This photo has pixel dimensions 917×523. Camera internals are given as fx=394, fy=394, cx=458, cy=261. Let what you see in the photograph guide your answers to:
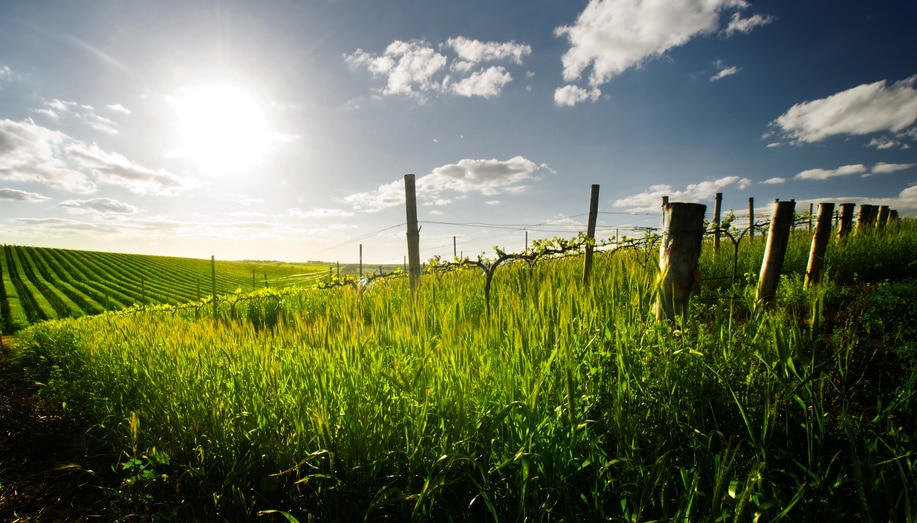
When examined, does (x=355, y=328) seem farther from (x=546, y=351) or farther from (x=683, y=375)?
(x=683, y=375)

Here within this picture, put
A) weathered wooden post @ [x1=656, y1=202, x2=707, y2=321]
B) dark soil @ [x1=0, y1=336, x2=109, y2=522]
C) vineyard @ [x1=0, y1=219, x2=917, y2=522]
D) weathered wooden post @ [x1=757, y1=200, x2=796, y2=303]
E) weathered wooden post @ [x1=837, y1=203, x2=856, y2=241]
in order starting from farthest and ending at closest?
weathered wooden post @ [x1=837, y1=203, x2=856, y2=241], weathered wooden post @ [x1=757, y1=200, x2=796, y2=303], weathered wooden post @ [x1=656, y1=202, x2=707, y2=321], dark soil @ [x1=0, y1=336, x2=109, y2=522], vineyard @ [x1=0, y1=219, x2=917, y2=522]

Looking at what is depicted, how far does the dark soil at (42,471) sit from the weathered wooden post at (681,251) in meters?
4.61

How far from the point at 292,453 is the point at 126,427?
2.66 m

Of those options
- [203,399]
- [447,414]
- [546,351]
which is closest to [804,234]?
[546,351]

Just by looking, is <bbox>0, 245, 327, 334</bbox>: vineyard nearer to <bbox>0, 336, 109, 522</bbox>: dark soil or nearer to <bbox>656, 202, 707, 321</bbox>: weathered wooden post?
<bbox>0, 336, 109, 522</bbox>: dark soil

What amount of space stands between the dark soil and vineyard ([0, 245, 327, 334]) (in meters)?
9.76

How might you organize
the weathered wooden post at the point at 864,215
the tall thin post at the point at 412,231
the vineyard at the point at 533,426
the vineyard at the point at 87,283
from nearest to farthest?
the vineyard at the point at 533,426 < the tall thin post at the point at 412,231 < the weathered wooden post at the point at 864,215 < the vineyard at the point at 87,283

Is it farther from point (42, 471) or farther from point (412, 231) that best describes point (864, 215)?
point (42, 471)

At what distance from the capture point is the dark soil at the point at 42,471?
120 inches

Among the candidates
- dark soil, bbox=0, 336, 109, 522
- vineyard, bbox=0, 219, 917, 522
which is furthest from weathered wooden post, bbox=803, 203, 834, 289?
dark soil, bbox=0, 336, 109, 522

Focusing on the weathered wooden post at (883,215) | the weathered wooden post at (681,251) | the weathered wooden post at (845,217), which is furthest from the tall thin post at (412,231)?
the weathered wooden post at (883,215)

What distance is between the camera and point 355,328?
341 centimetres

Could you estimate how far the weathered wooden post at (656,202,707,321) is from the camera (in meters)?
3.26

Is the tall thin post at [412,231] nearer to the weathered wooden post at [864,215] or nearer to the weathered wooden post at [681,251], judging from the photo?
the weathered wooden post at [681,251]
